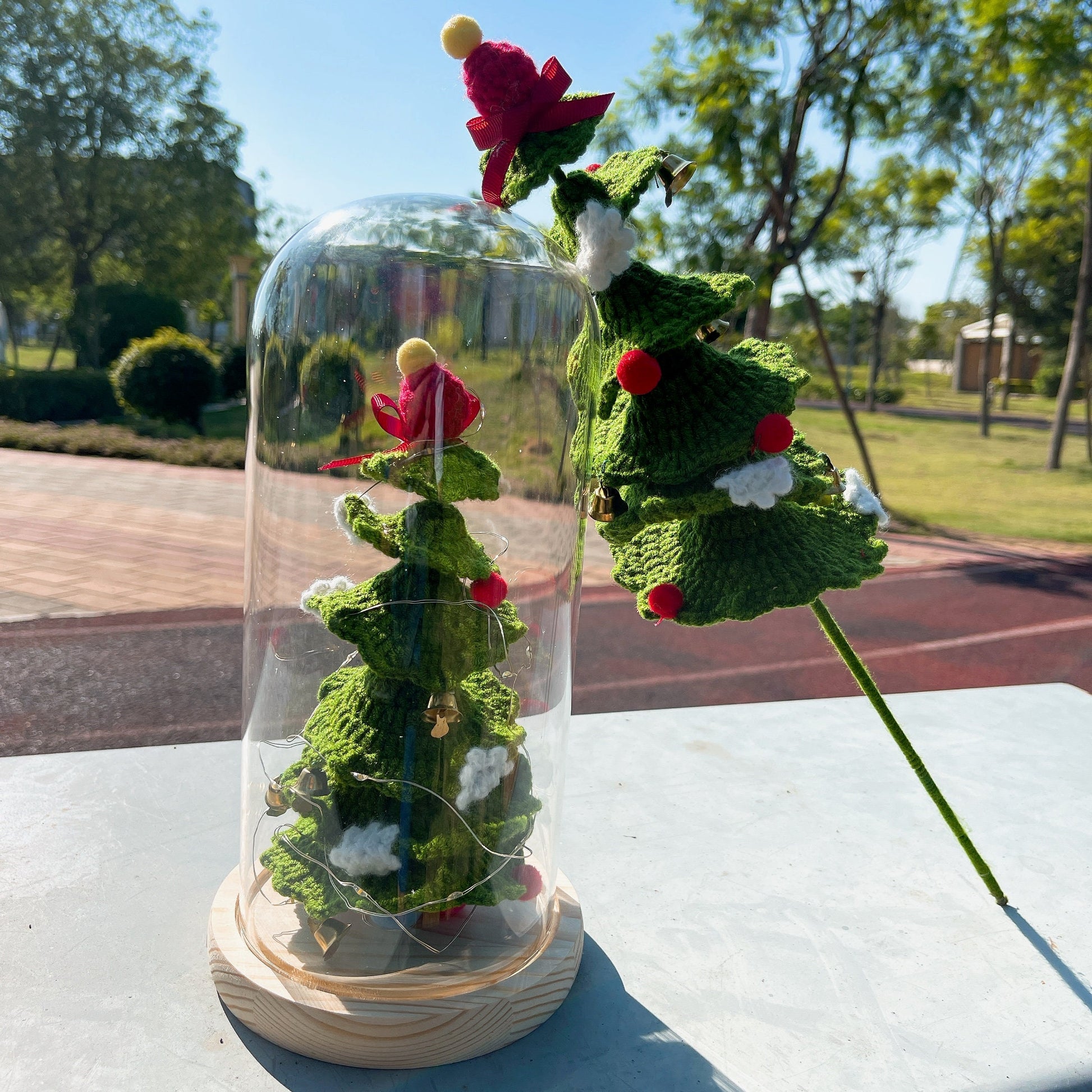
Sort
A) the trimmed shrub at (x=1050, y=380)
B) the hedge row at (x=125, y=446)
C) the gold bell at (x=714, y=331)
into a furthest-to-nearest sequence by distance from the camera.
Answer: the trimmed shrub at (x=1050, y=380) → the hedge row at (x=125, y=446) → the gold bell at (x=714, y=331)

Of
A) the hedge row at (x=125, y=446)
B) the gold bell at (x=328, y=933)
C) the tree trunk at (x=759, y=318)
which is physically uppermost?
the tree trunk at (x=759, y=318)

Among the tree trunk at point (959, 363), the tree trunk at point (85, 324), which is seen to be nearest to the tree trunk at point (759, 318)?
the tree trunk at point (85, 324)

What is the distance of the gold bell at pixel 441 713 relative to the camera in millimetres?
1426

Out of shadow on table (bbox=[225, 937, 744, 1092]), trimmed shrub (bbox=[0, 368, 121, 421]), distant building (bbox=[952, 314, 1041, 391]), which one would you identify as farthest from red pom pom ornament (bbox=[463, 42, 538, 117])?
distant building (bbox=[952, 314, 1041, 391])

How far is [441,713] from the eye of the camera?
143 centimetres

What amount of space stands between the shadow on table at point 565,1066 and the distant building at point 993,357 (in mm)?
36432

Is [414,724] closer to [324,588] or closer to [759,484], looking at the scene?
[324,588]

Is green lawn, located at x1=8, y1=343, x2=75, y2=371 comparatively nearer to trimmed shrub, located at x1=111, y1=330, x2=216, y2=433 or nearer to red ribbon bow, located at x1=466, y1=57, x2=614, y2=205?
trimmed shrub, located at x1=111, y1=330, x2=216, y2=433

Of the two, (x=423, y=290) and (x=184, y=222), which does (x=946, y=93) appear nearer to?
(x=423, y=290)

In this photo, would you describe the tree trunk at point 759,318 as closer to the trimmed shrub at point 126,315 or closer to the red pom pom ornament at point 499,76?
the red pom pom ornament at point 499,76

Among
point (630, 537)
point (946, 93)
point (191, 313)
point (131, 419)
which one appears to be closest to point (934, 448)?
point (946, 93)

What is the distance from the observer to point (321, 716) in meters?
1.48

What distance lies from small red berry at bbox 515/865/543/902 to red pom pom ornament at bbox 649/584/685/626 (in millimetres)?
496

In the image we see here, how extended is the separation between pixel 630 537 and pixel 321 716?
0.58 m
